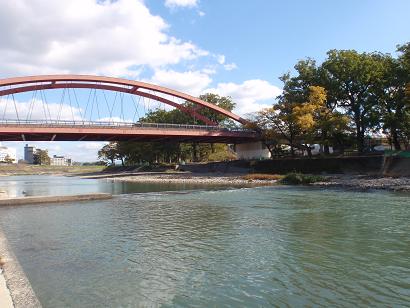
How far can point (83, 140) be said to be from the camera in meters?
64.0

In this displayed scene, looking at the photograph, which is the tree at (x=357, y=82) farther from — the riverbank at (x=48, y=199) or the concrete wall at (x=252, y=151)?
the riverbank at (x=48, y=199)

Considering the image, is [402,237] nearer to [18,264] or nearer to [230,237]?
[230,237]

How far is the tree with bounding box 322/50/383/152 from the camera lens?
49812 millimetres

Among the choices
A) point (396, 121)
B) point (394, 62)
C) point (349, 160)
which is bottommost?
point (349, 160)

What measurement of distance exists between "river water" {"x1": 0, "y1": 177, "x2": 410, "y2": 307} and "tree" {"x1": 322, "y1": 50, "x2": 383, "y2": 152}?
3262cm

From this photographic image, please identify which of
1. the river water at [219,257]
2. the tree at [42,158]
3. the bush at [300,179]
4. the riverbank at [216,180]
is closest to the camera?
the river water at [219,257]

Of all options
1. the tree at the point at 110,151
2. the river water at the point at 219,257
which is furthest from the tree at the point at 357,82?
the tree at the point at 110,151

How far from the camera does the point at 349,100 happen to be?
54469 millimetres

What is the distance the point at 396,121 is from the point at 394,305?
43.3 meters

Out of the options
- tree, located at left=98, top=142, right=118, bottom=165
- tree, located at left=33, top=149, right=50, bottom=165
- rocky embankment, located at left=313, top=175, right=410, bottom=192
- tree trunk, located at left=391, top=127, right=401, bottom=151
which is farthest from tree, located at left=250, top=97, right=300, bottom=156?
tree, located at left=33, top=149, right=50, bottom=165

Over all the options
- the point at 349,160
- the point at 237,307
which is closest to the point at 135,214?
the point at 237,307

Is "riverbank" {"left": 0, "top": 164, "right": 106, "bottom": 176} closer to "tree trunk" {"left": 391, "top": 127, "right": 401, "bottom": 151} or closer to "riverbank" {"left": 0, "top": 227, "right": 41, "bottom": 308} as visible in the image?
"tree trunk" {"left": 391, "top": 127, "right": 401, "bottom": 151}

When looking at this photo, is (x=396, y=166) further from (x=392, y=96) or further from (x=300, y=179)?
(x=392, y=96)

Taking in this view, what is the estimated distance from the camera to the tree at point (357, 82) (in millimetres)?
49812
